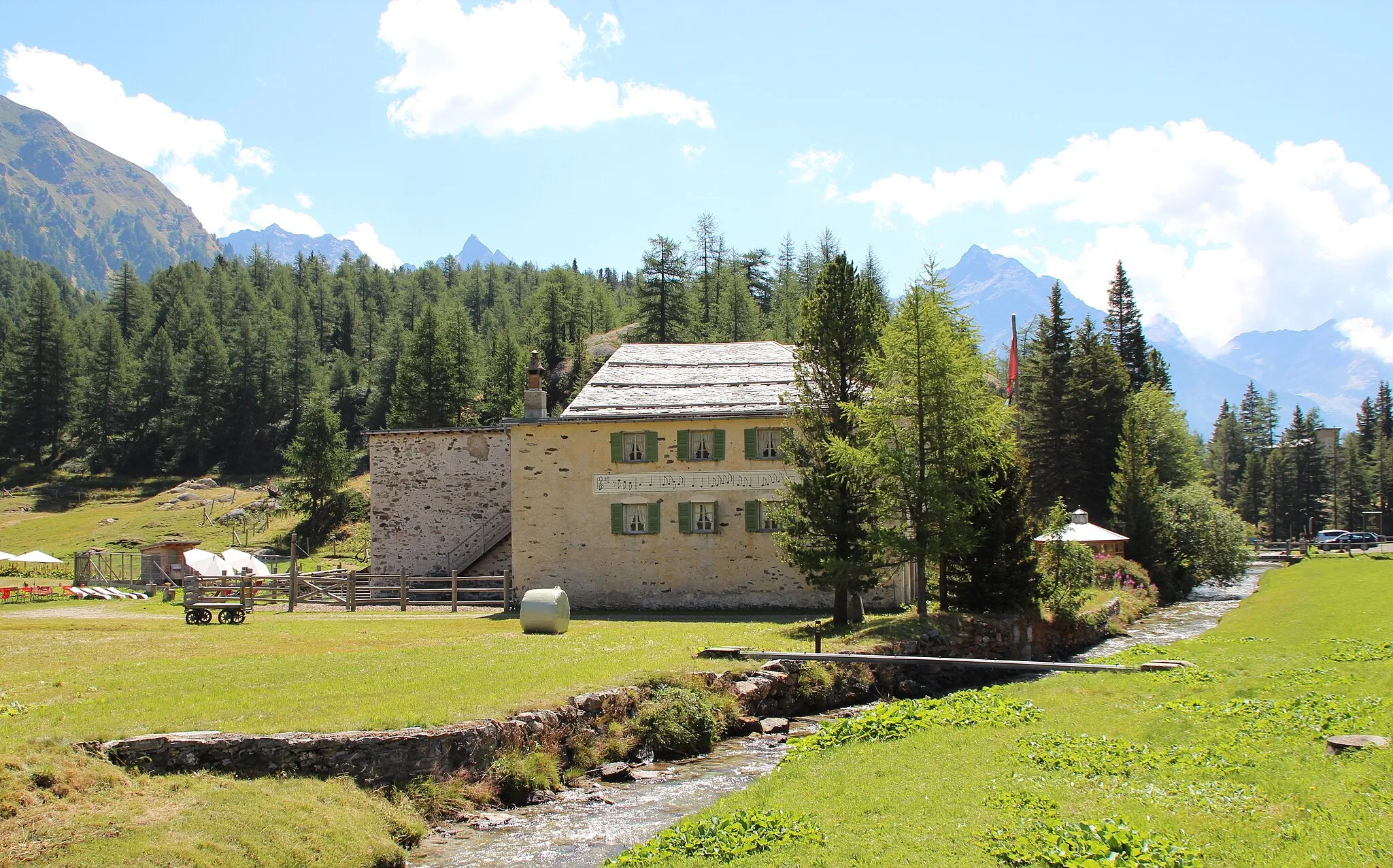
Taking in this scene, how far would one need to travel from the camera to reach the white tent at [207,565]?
33.0 meters

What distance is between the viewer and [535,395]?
30.2 meters

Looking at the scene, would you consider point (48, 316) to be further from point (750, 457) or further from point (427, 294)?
point (750, 457)

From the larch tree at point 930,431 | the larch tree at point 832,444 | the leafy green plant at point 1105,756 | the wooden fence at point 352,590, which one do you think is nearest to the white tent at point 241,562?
the wooden fence at point 352,590

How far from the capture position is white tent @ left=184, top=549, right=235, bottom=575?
108ft

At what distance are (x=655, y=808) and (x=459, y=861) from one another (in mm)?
2574

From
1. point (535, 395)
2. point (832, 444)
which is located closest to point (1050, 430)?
point (535, 395)

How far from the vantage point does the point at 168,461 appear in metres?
86.9

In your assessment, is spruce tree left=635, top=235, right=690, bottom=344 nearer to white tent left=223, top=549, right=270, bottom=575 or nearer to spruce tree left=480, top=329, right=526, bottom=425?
spruce tree left=480, top=329, right=526, bottom=425

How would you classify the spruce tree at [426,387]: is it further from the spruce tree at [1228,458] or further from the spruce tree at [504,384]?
the spruce tree at [1228,458]

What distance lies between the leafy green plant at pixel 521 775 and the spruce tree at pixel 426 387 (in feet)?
196

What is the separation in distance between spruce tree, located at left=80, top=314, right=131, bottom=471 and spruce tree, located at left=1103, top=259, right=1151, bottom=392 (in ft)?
272

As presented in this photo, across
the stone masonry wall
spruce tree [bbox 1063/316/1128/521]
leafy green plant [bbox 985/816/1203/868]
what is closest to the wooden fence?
the stone masonry wall

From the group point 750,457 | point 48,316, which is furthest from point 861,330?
point 48,316

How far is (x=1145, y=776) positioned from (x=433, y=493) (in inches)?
1153
